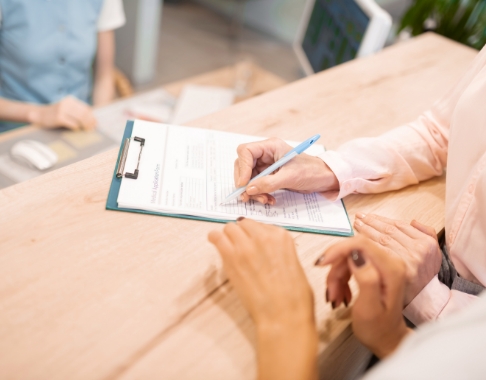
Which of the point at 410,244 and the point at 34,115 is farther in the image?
the point at 34,115

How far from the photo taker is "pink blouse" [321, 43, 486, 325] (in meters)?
0.70

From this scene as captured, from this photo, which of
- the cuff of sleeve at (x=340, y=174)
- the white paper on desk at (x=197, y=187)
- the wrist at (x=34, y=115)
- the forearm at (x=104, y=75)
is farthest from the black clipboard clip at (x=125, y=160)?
the forearm at (x=104, y=75)

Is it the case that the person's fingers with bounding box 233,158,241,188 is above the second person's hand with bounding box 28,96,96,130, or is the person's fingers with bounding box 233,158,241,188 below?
above

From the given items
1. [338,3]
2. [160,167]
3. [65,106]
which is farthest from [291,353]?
[338,3]

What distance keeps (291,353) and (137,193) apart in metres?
0.36

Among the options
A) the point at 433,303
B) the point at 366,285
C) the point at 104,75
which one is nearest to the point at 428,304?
the point at 433,303

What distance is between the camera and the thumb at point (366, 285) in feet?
1.70

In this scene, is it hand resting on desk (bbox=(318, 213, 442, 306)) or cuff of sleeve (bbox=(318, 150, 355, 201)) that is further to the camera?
cuff of sleeve (bbox=(318, 150, 355, 201))

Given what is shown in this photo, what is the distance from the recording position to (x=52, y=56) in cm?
145

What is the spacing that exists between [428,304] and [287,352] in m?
0.30

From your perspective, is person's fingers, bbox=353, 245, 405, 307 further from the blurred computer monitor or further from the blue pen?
the blurred computer monitor

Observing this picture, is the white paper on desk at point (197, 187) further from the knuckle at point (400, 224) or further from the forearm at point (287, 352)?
the forearm at point (287, 352)

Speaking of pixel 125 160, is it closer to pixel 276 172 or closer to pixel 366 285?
pixel 276 172

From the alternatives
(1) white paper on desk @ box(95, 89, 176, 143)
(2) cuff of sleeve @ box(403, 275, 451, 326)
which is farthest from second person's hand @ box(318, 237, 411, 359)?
(1) white paper on desk @ box(95, 89, 176, 143)
